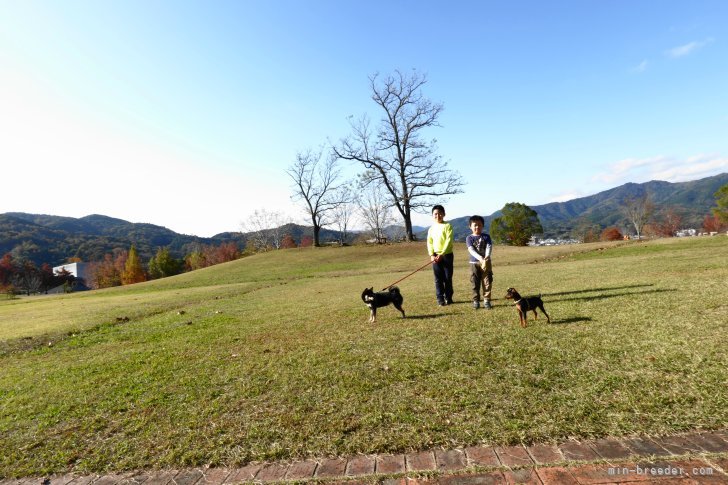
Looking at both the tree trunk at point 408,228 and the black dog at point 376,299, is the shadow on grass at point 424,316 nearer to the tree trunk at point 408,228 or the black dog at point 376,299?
the black dog at point 376,299

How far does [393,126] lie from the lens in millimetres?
37781

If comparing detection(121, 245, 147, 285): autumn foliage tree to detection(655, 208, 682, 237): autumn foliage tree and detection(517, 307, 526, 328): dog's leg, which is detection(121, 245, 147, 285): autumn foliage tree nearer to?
detection(517, 307, 526, 328): dog's leg

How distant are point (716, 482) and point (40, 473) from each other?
4683 millimetres

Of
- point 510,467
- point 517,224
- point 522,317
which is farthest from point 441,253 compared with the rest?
point 517,224

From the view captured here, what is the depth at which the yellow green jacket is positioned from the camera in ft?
26.5

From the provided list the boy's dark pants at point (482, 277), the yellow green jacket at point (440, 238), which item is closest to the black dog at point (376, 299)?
the yellow green jacket at point (440, 238)

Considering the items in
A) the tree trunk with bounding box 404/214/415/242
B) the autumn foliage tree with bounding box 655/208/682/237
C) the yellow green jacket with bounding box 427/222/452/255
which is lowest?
the autumn foliage tree with bounding box 655/208/682/237

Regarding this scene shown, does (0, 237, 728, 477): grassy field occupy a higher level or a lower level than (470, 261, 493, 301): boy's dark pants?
lower

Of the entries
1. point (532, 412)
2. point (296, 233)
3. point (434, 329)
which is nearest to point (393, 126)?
point (434, 329)

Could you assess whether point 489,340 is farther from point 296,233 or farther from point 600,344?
point 296,233

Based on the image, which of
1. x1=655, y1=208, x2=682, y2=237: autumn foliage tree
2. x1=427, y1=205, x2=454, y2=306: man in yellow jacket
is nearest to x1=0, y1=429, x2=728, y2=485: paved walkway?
x1=427, y1=205, x2=454, y2=306: man in yellow jacket

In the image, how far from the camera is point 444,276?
27.1ft

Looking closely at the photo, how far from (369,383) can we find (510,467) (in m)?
1.87

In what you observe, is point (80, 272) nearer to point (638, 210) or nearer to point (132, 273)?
point (132, 273)
